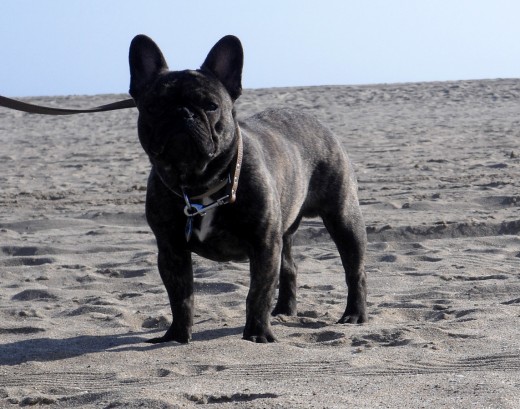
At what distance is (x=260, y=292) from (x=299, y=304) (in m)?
1.27

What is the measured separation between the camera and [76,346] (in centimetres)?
591

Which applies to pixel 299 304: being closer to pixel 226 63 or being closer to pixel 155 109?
pixel 226 63

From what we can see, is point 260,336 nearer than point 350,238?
Yes

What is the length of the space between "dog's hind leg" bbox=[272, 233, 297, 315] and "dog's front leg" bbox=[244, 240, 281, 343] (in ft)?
3.13

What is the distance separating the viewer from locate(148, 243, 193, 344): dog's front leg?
236 inches

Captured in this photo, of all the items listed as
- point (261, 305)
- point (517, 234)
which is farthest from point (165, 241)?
point (517, 234)

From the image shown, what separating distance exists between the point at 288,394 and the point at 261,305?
138cm

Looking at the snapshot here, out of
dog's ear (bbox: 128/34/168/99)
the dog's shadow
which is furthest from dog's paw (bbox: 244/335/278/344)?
dog's ear (bbox: 128/34/168/99)

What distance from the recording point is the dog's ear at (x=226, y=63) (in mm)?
5836

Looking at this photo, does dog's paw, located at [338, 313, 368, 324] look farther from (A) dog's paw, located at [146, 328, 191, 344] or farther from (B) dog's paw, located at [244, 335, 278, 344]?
(A) dog's paw, located at [146, 328, 191, 344]

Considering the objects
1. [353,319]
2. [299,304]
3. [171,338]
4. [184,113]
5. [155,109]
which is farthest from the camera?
[299,304]

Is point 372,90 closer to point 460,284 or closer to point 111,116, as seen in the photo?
point 111,116

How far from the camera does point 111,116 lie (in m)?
26.6

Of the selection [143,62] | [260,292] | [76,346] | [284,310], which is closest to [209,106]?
[143,62]
